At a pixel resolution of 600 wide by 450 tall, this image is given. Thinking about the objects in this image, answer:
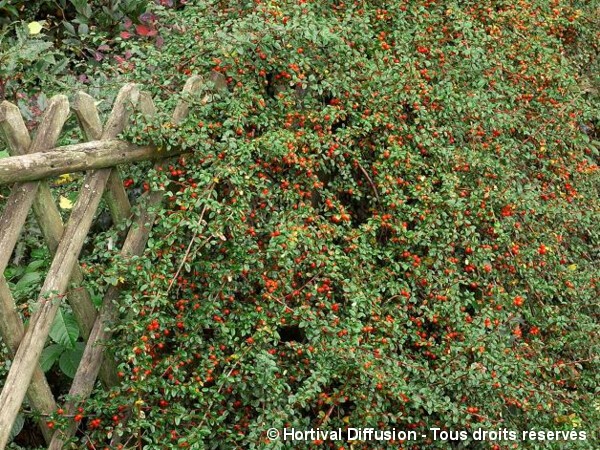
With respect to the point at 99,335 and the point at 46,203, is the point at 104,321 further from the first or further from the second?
the point at 46,203

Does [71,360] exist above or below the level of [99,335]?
below

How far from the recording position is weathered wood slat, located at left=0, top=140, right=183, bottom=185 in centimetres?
273

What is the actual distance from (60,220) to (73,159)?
0.24 meters

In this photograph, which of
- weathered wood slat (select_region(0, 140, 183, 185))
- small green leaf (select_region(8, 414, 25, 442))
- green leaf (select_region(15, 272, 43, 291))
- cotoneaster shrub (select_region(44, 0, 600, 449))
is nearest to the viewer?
weathered wood slat (select_region(0, 140, 183, 185))

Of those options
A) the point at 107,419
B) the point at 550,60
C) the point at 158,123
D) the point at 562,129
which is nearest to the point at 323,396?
the point at 107,419

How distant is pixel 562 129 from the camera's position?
4793 millimetres

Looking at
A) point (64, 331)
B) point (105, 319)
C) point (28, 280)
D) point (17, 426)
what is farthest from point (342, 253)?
point (17, 426)

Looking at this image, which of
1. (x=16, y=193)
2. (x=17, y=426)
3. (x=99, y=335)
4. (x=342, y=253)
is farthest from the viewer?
(x=342, y=253)

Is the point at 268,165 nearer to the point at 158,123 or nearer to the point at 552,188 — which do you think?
the point at 158,123

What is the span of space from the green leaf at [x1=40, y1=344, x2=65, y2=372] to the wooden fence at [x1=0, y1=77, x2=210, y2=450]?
149 mm

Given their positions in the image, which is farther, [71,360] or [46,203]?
[71,360]

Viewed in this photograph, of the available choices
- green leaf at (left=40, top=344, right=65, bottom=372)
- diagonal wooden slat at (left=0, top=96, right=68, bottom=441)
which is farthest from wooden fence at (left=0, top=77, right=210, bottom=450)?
green leaf at (left=40, top=344, right=65, bottom=372)

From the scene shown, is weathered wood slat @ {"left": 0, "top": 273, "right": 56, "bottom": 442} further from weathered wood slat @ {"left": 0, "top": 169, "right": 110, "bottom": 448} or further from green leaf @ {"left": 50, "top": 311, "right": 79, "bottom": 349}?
green leaf @ {"left": 50, "top": 311, "right": 79, "bottom": 349}

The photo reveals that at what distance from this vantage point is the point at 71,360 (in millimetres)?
3250
